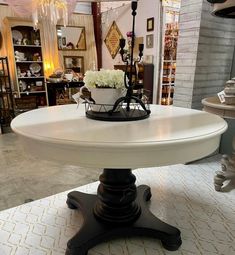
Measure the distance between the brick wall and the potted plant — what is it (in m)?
1.26

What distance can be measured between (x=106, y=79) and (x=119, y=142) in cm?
50

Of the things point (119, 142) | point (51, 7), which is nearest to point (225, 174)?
point (119, 142)

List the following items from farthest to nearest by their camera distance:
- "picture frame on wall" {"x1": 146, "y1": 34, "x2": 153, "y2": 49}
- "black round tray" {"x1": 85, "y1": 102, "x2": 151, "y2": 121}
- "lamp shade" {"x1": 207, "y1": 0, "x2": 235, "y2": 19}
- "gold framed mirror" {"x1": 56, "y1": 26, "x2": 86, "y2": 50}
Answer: "gold framed mirror" {"x1": 56, "y1": 26, "x2": 86, "y2": 50}
"picture frame on wall" {"x1": 146, "y1": 34, "x2": 153, "y2": 49}
"lamp shade" {"x1": 207, "y1": 0, "x2": 235, "y2": 19}
"black round tray" {"x1": 85, "y1": 102, "x2": 151, "y2": 121}

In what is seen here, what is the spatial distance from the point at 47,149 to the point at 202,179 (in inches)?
65.0

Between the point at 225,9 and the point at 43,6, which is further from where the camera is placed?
the point at 43,6

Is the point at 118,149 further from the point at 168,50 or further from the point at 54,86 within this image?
the point at 54,86

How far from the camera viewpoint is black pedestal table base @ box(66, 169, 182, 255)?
1.26 metres

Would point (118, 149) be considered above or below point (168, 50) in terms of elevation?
below

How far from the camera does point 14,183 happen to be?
2.08 m

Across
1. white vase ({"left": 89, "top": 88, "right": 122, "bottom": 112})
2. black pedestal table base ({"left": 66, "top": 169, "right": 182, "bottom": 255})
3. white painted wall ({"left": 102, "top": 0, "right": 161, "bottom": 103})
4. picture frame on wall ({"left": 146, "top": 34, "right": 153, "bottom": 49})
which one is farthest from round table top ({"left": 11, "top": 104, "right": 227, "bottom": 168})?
picture frame on wall ({"left": 146, "top": 34, "right": 153, "bottom": 49})

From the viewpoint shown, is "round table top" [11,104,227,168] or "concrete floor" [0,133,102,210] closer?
"round table top" [11,104,227,168]

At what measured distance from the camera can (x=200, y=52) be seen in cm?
216

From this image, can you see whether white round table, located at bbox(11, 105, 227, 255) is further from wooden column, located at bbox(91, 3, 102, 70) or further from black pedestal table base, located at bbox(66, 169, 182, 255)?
wooden column, located at bbox(91, 3, 102, 70)

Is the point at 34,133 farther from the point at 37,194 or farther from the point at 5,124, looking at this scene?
the point at 5,124
